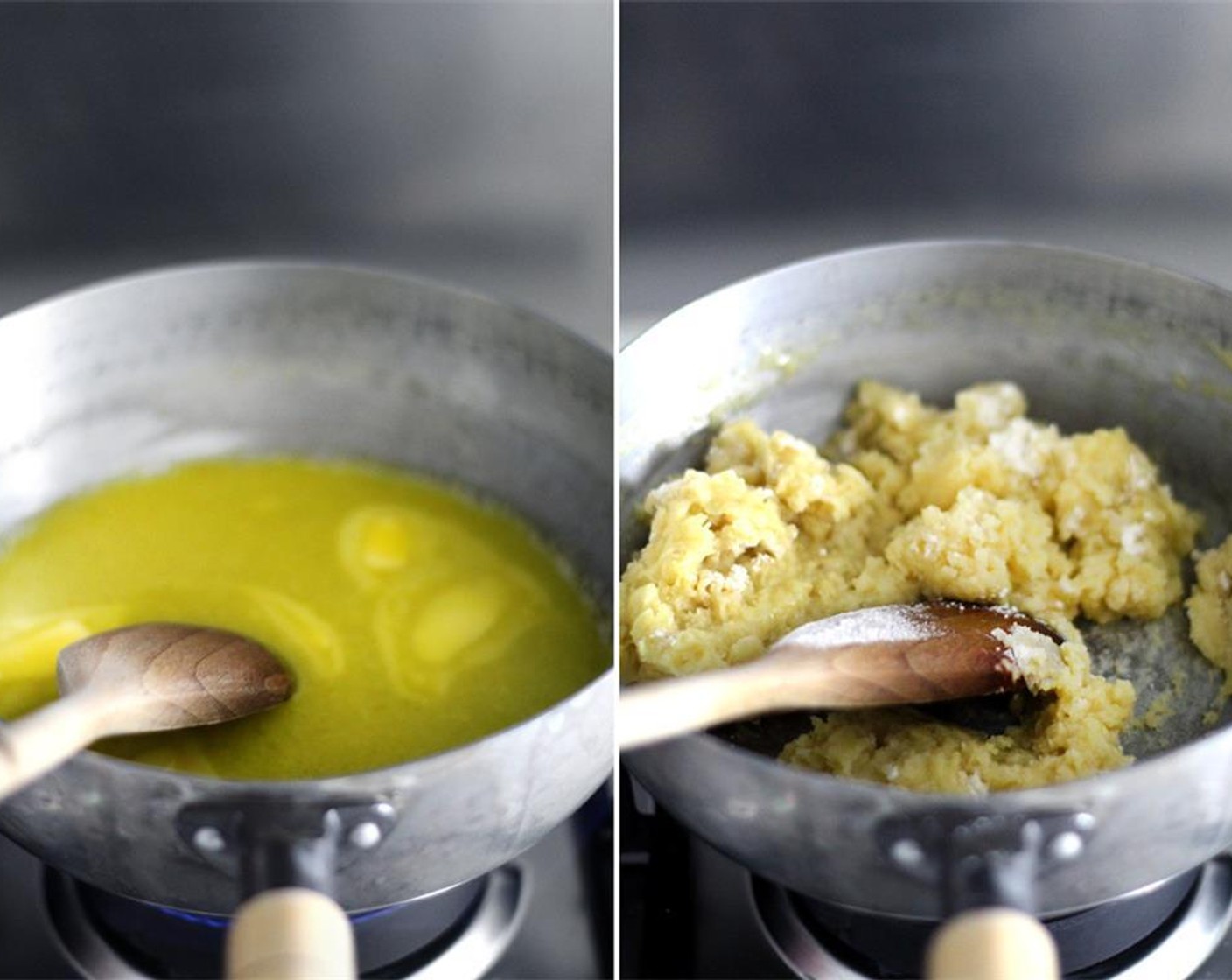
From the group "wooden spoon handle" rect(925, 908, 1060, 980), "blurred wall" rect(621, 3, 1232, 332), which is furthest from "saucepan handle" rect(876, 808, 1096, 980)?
"blurred wall" rect(621, 3, 1232, 332)

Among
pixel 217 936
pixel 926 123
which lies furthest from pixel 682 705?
pixel 926 123

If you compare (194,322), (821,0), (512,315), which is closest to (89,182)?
(194,322)

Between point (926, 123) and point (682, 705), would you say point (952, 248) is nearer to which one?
point (926, 123)

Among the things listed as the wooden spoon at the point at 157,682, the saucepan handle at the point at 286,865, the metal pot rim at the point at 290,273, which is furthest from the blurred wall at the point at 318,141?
the saucepan handle at the point at 286,865

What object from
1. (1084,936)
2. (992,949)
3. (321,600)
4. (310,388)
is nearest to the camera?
(992,949)

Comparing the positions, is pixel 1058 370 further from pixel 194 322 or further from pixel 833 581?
pixel 194 322

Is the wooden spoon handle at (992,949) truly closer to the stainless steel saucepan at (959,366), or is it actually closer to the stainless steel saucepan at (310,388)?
the stainless steel saucepan at (959,366)

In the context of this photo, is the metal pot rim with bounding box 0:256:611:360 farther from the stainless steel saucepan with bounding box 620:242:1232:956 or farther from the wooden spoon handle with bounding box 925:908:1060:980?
the wooden spoon handle with bounding box 925:908:1060:980
